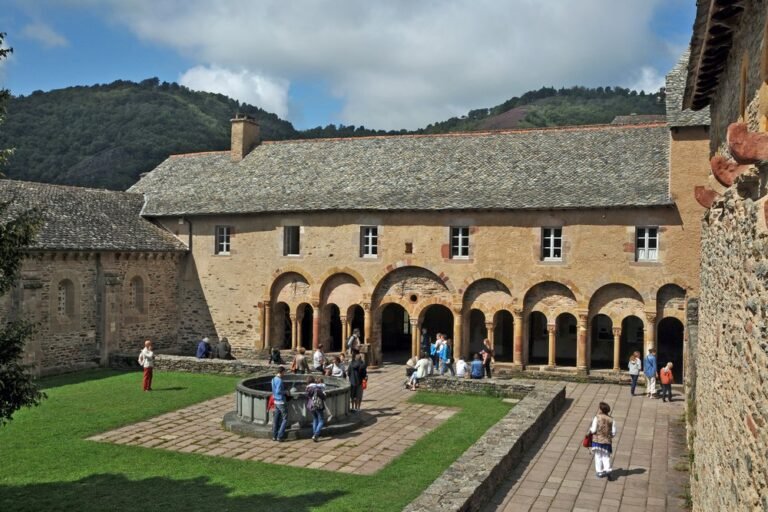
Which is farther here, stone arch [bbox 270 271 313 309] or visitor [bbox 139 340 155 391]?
Result: stone arch [bbox 270 271 313 309]

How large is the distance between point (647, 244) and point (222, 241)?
60.3 ft

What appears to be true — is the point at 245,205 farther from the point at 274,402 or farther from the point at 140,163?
the point at 140,163

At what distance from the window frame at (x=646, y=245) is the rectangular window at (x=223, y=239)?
17.6 metres

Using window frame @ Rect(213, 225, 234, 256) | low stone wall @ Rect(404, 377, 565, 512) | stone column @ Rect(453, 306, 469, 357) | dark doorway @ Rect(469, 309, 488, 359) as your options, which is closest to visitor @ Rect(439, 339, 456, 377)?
stone column @ Rect(453, 306, 469, 357)

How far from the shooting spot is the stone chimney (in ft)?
117

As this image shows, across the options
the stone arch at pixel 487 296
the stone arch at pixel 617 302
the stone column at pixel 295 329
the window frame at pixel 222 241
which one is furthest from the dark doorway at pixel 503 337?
the window frame at pixel 222 241

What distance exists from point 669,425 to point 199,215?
71.5ft

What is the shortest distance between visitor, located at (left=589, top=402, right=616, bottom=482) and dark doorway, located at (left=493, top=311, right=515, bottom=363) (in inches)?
684

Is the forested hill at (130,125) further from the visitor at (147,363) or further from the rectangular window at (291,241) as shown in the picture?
the visitor at (147,363)

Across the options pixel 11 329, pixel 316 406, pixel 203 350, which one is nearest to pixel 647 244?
pixel 316 406

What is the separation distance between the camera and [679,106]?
25.0m

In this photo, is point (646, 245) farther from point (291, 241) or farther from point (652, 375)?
point (291, 241)

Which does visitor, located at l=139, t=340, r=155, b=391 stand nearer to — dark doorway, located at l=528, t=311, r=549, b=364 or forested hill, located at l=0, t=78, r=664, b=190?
dark doorway, located at l=528, t=311, r=549, b=364

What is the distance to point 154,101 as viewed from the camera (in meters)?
91.6
